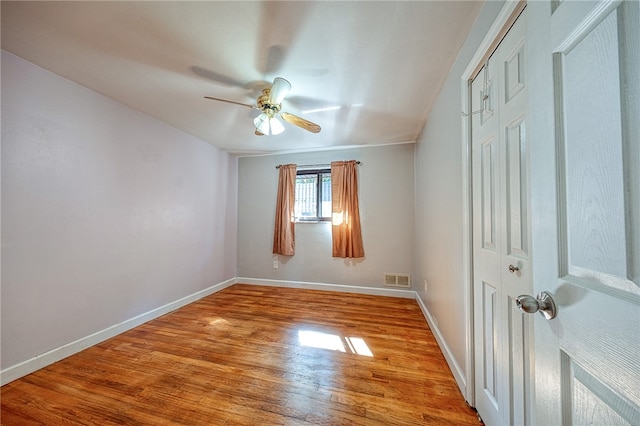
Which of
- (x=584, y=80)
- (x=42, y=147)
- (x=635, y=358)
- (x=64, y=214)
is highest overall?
(x=42, y=147)

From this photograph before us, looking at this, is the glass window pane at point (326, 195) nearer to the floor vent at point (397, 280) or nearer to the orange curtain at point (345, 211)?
the orange curtain at point (345, 211)

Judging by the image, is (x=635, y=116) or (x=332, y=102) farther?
(x=332, y=102)

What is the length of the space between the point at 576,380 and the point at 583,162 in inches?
Answer: 18.4

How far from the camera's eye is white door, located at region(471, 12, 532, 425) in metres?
0.92

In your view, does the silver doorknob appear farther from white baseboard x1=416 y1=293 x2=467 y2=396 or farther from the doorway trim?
white baseboard x1=416 y1=293 x2=467 y2=396

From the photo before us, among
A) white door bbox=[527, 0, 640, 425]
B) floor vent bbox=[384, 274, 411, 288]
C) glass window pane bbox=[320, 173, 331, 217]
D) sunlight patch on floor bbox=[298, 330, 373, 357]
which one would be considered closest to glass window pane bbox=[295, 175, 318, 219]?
glass window pane bbox=[320, 173, 331, 217]

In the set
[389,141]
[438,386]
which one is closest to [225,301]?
[438,386]

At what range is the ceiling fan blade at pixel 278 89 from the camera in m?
1.68

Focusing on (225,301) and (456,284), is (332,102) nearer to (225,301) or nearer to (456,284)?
(456,284)

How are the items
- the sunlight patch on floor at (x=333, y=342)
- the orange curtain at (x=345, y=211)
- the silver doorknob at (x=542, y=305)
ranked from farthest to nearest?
the orange curtain at (x=345, y=211) < the sunlight patch on floor at (x=333, y=342) < the silver doorknob at (x=542, y=305)

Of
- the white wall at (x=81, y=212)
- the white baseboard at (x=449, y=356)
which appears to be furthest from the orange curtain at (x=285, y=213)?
the white baseboard at (x=449, y=356)

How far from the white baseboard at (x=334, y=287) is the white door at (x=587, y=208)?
9.11 ft

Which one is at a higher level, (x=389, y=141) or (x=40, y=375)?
(x=389, y=141)

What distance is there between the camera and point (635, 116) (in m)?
0.39
